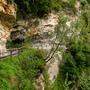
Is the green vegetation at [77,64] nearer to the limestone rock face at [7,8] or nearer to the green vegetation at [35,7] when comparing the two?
the green vegetation at [35,7]

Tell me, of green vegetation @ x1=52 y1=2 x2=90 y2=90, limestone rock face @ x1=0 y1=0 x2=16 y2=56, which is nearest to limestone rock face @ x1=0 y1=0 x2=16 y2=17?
limestone rock face @ x1=0 y1=0 x2=16 y2=56

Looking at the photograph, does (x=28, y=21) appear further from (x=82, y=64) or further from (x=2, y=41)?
(x=82, y=64)

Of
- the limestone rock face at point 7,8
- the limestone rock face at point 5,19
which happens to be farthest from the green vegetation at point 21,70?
the limestone rock face at point 7,8

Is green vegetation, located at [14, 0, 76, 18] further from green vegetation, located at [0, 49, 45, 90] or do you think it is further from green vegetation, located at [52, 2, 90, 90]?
green vegetation, located at [0, 49, 45, 90]

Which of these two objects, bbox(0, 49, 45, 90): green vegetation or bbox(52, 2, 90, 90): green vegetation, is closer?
bbox(0, 49, 45, 90): green vegetation

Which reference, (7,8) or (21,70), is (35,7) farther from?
(21,70)

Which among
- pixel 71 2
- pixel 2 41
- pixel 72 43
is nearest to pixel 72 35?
pixel 72 43
